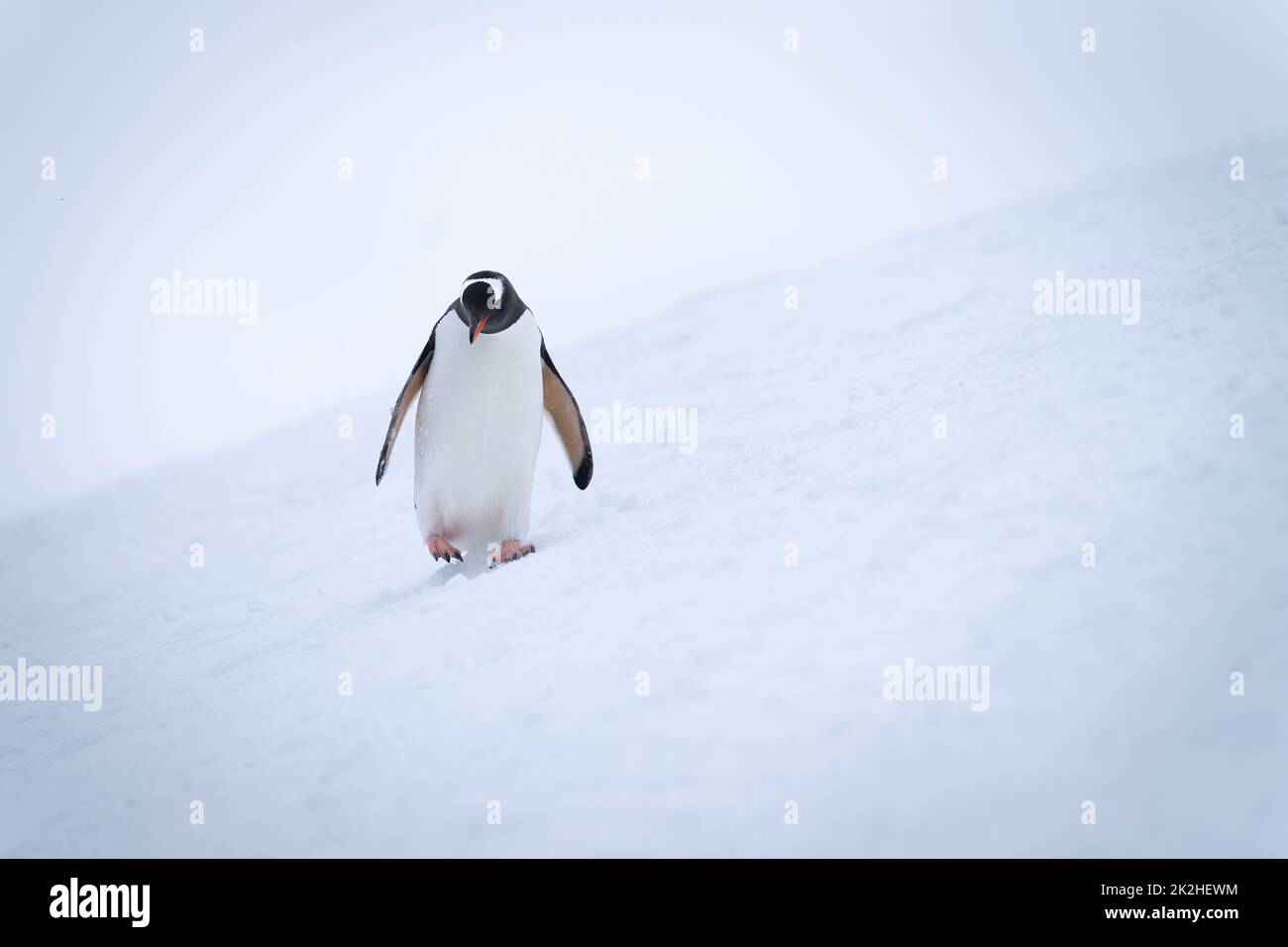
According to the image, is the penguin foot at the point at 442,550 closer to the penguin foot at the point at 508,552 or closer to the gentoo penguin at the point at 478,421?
the gentoo penguin at the point at 478,421

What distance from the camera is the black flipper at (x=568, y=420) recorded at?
14.6 feet

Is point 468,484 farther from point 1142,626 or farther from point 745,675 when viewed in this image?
point 1142,626

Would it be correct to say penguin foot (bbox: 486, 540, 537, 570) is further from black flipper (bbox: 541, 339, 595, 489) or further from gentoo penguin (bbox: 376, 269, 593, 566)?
black flipper (bbox: 541, 339, 595, 489)

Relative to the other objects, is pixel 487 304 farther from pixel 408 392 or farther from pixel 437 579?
pixel 437 579

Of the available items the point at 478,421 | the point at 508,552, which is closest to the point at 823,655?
the point at 508,552

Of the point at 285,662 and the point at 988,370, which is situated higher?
the point at 988,370

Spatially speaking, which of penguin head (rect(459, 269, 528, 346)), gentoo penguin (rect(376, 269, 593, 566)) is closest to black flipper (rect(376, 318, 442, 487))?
gentoo penguin (rect(376, 269, 593, 566))

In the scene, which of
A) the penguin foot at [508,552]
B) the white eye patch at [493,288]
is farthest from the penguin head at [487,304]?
the penguin foot at [508,552]

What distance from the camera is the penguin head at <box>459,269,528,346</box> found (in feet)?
12.1

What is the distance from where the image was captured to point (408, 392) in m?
4.16

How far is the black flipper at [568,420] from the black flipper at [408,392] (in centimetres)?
56

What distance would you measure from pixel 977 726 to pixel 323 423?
7.77 m
